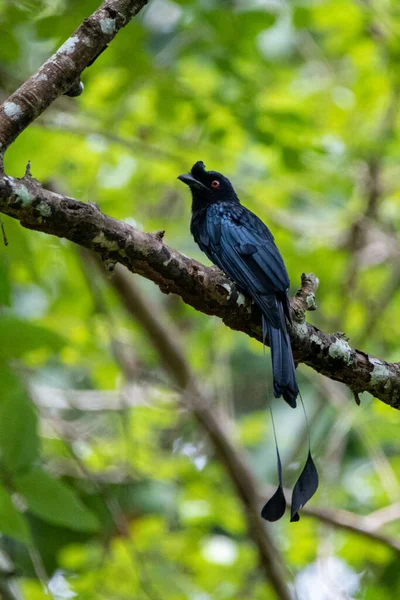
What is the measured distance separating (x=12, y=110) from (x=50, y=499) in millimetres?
1331

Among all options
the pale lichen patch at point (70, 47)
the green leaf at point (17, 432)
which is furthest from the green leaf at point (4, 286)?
the pale lichen patch at point (70, 47)

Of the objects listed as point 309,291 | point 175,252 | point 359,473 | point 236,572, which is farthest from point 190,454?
point 175,252

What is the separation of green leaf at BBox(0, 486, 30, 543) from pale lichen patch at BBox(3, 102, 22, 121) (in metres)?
1.27

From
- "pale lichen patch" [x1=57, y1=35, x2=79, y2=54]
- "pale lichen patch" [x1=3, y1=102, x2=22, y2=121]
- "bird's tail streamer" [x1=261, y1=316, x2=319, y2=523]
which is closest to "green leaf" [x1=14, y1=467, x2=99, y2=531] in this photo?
"bird's tail streamer" [x1=261, y1=316, x2=319, y2=523]

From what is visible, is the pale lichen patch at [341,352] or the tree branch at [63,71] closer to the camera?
the tree branch at [63,71]

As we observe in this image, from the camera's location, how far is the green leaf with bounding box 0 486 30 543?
2.73 m

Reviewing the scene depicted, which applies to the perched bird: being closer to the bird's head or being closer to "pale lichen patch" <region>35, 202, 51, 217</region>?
the bird's head

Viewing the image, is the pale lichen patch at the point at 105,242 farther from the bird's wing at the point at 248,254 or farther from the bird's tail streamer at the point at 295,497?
the bird's tail streamer at the point at 295,497

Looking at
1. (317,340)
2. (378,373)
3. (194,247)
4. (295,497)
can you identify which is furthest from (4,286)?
(194,247)

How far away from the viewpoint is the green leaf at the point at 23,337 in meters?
3.08

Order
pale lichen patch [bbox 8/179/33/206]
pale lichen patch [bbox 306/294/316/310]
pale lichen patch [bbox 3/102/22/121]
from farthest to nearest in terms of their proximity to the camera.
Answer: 1. pale lichen patch [bbox 306/294/316/310]
2. pale lichen patch [bbox 3/102/22/121]
3. pale lichen patch [bbox 8/179/33/206]

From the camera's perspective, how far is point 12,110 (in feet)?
8.13

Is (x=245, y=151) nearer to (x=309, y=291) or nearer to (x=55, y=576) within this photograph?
(x=309, y=291)

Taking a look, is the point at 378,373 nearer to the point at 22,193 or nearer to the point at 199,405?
the point at 22,193
